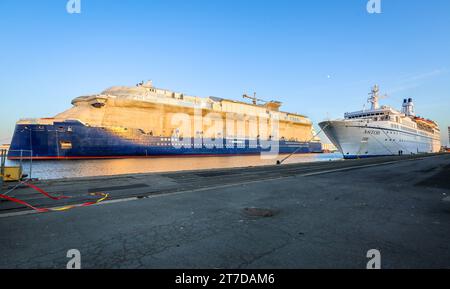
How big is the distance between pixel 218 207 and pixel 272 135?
2565 inches

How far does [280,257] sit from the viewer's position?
9.55ft

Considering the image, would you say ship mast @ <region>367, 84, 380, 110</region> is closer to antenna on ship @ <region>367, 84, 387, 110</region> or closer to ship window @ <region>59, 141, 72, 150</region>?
antenna on ship @ <region>367, 84, 387, 110</region>

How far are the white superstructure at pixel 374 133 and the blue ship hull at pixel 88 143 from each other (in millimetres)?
7354

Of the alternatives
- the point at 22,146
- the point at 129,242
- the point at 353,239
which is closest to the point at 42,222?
the point at 129,242

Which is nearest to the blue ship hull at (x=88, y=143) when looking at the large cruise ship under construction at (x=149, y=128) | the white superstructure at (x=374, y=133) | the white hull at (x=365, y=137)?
the large cruise ship under construction at (x=149, y=128)

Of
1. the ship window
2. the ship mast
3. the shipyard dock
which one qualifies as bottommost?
the shipyard dock

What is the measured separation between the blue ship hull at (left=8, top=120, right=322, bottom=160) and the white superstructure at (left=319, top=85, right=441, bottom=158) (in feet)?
24.1

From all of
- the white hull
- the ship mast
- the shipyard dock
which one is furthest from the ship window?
the ship mast

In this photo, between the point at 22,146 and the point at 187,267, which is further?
the point at 22,146

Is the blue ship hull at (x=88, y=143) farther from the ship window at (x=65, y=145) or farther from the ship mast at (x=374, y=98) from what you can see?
Answer: the ship mast at (x=374, y=98)

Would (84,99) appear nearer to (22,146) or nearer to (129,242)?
(22,146)

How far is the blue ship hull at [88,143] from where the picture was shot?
34406 millimetres

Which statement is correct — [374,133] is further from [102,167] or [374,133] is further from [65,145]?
[65,145]

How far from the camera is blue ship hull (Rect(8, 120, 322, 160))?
3441 cm
